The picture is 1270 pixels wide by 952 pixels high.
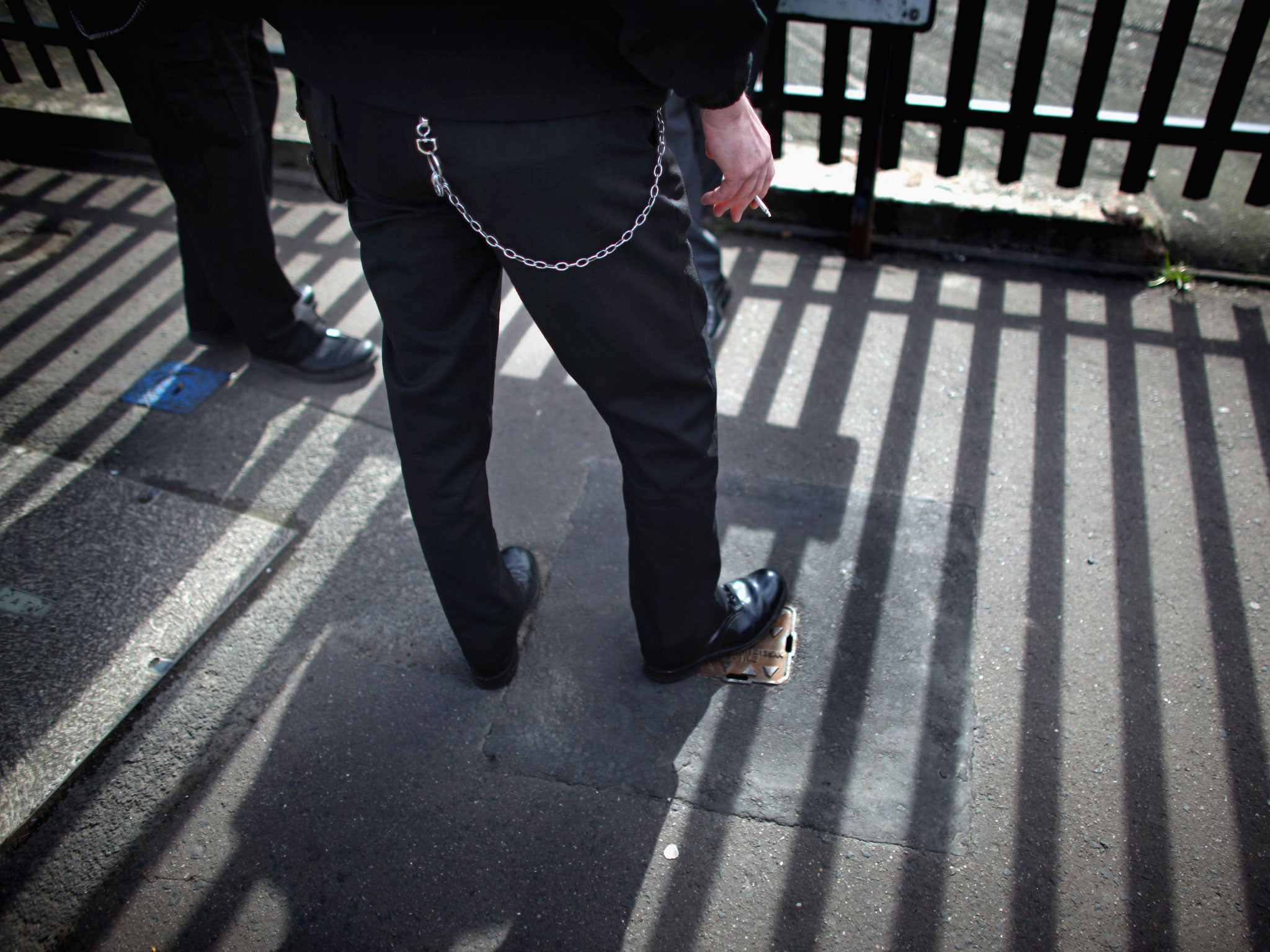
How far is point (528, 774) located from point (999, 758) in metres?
1.06

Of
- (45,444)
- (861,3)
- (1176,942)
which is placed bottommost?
(1176,942)

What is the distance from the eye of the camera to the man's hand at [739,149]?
4.47 feet

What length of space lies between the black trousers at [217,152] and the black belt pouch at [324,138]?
1060 millimetres

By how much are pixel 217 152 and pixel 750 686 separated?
7.25 ft

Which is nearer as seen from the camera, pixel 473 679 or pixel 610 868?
pixel 610 868

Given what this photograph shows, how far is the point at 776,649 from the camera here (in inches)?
80.6

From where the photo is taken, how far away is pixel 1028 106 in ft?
9.75

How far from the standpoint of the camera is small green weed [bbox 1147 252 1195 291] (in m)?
3.07

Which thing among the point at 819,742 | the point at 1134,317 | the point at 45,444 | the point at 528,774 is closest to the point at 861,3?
the point at 1134,317

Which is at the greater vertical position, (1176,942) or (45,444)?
(45,444)

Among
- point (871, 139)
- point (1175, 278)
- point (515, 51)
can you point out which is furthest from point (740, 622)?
point (1175, 278)

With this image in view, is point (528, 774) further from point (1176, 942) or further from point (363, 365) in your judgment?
point (363, 365)

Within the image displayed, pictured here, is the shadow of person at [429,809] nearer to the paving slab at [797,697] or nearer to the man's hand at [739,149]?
the paving slab at [797,697]

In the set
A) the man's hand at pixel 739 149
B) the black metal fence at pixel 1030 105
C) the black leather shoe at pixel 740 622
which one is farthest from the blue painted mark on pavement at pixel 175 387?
the black metal fence at pixel 1030 105
